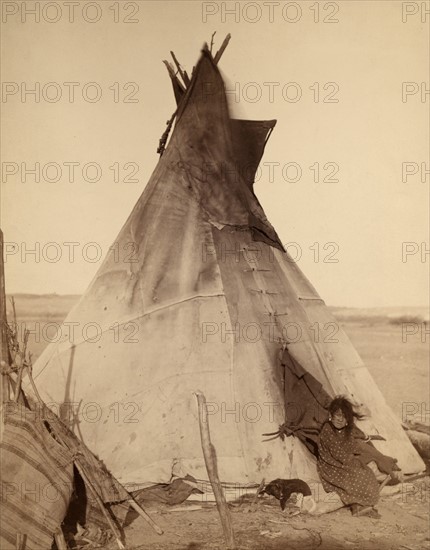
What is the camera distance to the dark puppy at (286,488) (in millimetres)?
4695

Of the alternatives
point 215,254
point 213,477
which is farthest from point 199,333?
point 213,477

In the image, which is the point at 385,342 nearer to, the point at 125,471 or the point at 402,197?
the point at 402,197

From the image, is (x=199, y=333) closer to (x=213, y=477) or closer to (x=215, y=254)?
(x=215, y=254)

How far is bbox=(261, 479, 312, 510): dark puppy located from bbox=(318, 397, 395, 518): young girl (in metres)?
0.19

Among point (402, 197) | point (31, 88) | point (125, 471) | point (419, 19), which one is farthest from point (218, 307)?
point (419, 19)

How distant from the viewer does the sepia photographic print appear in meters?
4.66

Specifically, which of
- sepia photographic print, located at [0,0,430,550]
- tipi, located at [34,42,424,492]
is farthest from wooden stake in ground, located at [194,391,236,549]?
tipi, located at [34,42,424,492]

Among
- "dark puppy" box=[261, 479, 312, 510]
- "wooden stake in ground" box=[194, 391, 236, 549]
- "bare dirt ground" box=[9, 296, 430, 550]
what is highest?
"wooden stake in ground" box=[194, 391, 236, 549]

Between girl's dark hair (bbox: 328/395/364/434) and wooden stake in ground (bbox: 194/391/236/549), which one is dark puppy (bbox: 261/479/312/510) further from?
wooden stake in ground (bbox: 194/391/236/549)

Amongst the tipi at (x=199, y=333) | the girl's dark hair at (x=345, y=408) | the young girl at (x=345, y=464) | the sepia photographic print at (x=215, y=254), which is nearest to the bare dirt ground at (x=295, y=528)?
the sepia photographic print at (x=215, y=254)

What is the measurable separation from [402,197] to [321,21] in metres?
1.96

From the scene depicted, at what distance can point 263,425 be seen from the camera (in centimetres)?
486

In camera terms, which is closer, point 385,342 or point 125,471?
point 125,471

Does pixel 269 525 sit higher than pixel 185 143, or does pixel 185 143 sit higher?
pixel 185 143
